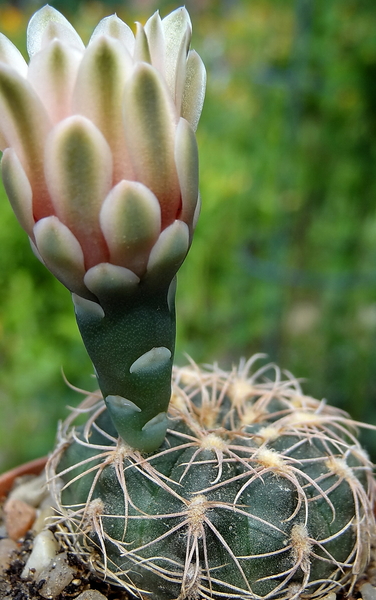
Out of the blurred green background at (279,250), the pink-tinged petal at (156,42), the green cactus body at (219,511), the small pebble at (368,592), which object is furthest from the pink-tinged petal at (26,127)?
the blurred green background at (279,250)

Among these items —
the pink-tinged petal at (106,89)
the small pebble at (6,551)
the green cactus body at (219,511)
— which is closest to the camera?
the pink-tinged petal at (106,89)

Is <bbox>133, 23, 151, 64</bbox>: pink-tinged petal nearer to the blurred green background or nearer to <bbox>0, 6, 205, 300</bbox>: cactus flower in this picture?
<bbox>0, 6, 205, 300</bbox>: cactus flower

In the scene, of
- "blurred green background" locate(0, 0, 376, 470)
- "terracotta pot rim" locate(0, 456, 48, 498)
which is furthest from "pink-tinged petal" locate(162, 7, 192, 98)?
"blurred green background" locate(0, 0, 376, 470)

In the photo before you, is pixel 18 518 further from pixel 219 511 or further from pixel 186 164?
pixel 186 164

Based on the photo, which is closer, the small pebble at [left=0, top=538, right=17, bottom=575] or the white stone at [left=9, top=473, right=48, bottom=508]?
the small pebble at [left=0, top=538, right=17, bottom=575]

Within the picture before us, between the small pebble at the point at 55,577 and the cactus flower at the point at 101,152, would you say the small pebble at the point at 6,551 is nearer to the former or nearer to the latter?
the small pebble at the point at 55,577

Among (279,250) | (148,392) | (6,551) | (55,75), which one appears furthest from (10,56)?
(279,250)
